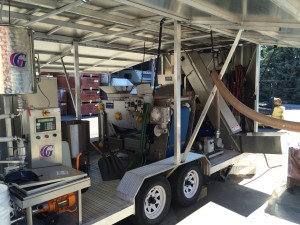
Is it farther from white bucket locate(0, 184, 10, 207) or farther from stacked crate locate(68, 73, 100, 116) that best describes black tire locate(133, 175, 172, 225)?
stacked crate locate(68, 73, 100, 116)

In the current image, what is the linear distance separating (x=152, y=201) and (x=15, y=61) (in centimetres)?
245

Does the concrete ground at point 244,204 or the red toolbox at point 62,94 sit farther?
the red toolbox at point 62,94

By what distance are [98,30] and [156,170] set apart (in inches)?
99.8

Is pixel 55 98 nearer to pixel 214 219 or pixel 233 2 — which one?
pixel 233 2

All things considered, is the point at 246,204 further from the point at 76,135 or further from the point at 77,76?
the point at 77,76

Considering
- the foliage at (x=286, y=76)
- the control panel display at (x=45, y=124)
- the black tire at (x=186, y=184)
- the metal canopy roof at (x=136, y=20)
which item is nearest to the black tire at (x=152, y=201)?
the black tire at (x=186, y=184)

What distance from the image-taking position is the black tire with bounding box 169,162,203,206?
4082 millimetres

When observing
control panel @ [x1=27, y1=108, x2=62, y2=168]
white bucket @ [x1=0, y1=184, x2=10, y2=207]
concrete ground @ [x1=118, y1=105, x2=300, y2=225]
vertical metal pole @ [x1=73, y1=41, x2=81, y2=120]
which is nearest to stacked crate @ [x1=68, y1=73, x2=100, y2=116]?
vertical metal pole @ [x1=73, y1=41, x2=81, y2=120]

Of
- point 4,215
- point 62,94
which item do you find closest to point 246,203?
point 4,215

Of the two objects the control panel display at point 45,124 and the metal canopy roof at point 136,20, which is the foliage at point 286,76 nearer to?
the metal canopy roof at point 136,20

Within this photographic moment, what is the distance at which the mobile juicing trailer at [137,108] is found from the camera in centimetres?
272

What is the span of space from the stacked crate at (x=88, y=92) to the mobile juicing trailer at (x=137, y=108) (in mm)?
8856

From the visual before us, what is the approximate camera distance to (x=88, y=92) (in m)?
16.0

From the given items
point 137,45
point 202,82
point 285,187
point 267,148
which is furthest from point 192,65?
point 285,187
